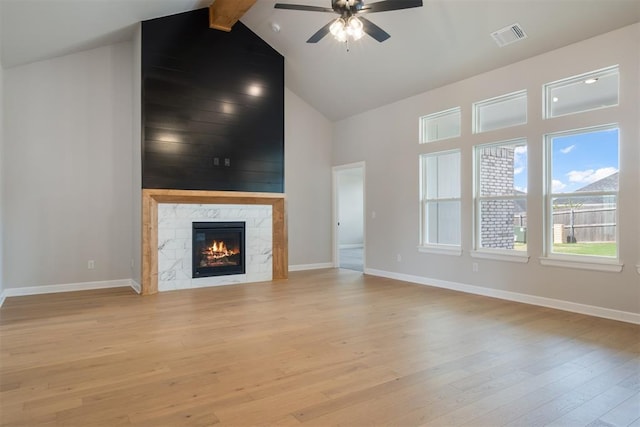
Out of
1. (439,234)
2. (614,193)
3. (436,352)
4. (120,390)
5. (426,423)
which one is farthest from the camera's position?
(439,234)

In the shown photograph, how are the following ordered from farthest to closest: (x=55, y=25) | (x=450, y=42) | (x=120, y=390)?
(x=450, y=42), (x=55, y=25), (x=120, y=390)

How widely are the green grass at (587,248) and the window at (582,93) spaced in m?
1.57

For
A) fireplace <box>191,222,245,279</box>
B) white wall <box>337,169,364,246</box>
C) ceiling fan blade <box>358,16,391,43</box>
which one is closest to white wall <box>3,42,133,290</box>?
fireplace <box>191,222,245,279</box>

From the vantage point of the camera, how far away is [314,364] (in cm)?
283

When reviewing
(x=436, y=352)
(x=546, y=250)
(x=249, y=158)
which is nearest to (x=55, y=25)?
(x=249, y=158)

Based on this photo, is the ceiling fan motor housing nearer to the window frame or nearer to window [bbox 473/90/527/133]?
window [bbox 473/90/527/133]

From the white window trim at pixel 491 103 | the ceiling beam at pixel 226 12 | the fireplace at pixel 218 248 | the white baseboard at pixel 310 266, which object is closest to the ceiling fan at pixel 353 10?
the ceiling beam at pixel 226 12

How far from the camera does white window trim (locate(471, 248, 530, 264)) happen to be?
484 centimetres

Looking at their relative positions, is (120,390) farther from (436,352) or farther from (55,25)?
(55,25)

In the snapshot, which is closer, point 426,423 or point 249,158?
point 426,423

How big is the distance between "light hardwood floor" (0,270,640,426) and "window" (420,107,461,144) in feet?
8.83

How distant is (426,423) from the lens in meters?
2.03

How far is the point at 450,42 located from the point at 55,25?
195 inches

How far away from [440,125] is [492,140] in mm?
1014
